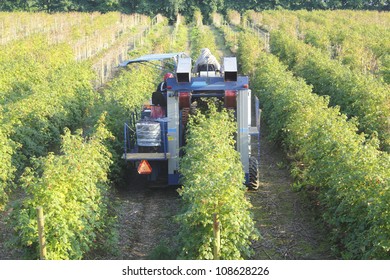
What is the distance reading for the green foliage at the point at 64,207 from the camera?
24.5 feet

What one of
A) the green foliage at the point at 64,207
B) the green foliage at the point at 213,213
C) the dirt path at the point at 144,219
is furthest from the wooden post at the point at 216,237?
the dirt path at the point at 144,219

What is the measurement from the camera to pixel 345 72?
17375mm

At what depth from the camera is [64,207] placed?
7.97 metres

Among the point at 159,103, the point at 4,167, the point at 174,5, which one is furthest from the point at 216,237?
the point at 174,5

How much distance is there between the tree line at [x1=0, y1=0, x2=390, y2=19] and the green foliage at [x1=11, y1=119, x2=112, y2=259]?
167 ft

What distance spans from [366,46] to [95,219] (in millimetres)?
21229

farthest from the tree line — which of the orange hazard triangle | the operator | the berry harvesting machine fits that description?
the orange hazard triangle

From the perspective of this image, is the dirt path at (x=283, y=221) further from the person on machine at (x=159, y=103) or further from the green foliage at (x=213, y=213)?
the person on machine at (x=159, y=103)

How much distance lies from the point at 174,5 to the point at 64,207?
5233cm

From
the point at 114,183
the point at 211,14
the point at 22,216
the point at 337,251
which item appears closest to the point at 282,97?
the point at 114,183

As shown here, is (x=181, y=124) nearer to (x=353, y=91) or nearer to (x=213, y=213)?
(x=213, y=213)

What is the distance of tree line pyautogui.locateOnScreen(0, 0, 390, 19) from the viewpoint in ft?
196

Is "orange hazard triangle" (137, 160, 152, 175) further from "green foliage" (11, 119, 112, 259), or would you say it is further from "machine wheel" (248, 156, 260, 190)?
"machine wheel" (248, 156, 260, 190)

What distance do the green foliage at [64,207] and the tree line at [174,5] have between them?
167 ft
